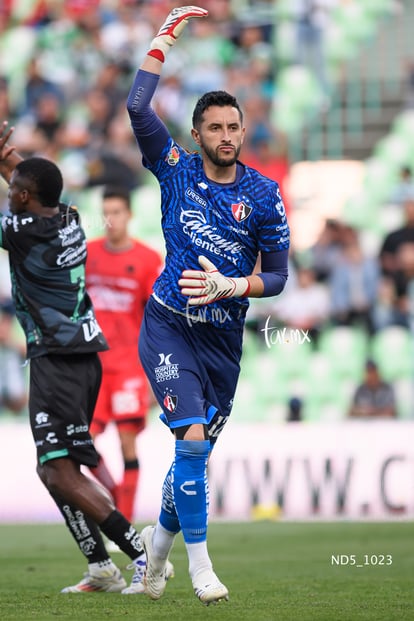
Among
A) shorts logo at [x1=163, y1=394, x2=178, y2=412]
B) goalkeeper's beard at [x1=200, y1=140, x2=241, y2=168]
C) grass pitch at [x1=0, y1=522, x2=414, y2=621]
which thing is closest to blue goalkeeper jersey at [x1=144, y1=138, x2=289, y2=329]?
goalkeeper's beard at [x1=200, y1=140, x2=241, y2=168]

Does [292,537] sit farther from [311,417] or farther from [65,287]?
[65,287]

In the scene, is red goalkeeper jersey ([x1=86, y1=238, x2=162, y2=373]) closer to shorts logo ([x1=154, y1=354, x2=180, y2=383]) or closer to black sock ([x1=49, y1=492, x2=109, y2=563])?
black sock ([x1=49, y1=492, x2=109, y2=563])

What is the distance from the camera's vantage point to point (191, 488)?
598cm

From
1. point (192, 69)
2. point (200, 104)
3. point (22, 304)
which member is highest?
point (192, 69)

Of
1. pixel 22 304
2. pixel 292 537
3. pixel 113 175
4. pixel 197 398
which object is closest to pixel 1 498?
pixel 292 537

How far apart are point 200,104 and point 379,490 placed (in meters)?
7.95

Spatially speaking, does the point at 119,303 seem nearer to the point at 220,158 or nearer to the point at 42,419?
the point at 42,419

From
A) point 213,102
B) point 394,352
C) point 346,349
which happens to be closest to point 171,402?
point 213,102

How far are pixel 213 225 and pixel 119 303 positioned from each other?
13.3 feet

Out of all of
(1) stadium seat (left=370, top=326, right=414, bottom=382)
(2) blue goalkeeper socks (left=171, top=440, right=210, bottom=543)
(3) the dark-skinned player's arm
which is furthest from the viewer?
(1) stadium seat (left=370, top=326, right=414, bottom=382)

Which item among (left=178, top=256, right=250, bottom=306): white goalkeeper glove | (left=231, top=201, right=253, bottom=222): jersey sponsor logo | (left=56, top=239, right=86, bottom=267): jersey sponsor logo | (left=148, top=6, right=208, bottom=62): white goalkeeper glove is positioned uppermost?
(left=148, top=6, right=208, bottom=62): white goalkeeper glove

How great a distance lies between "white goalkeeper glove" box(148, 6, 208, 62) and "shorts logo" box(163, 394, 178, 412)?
1774 mm

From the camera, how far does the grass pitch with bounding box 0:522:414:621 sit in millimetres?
5918

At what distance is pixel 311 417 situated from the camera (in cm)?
1528
